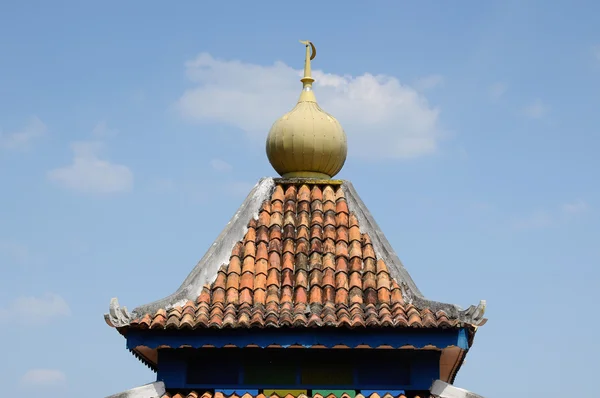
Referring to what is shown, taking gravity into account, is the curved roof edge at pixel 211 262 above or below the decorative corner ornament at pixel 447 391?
above

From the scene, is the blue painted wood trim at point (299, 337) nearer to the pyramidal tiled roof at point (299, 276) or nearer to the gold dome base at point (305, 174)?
the pyramidal tiled roof at point (299, 276)

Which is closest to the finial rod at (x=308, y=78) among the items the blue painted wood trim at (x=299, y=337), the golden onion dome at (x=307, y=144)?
the golden onion dome at (x=307, y=144)

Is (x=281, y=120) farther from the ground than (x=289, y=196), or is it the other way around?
(x=281, y=120)

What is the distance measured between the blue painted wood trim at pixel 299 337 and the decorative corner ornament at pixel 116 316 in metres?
0.24

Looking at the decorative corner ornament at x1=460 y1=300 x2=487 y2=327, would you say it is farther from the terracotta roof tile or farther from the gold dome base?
the gold dome base

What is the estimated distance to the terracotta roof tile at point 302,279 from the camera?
12859 millimetres

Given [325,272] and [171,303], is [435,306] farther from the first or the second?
[171,303]

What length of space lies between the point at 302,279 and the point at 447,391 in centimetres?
235

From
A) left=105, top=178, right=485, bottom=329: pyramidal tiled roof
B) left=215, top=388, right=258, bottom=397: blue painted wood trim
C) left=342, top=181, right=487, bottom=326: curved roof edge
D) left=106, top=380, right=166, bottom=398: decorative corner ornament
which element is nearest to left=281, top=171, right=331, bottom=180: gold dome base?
left=105, top=178, right=485, bottom=329: pyramidal tiled roof

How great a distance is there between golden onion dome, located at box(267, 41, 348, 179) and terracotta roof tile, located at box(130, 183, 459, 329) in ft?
1.27

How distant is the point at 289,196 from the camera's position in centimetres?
1522

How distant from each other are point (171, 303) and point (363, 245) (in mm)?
2776

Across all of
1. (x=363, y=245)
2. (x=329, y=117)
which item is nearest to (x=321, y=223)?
(x=363, y=245)

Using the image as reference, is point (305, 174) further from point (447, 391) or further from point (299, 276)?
point (447, 391)
